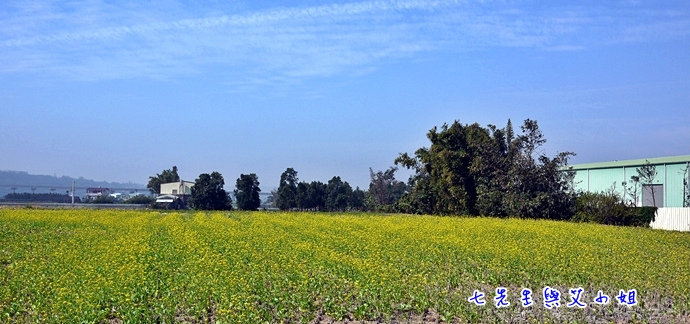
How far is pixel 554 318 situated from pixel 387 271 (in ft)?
13.7

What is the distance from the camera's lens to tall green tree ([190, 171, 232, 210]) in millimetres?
51594

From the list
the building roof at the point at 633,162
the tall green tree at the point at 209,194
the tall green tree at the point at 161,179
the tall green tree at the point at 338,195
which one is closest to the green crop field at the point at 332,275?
the building roof at the point at 633,162

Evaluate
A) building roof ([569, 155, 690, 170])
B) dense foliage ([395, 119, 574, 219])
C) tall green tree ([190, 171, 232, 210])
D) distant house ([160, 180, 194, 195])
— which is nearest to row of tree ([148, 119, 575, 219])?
dense foliage ([395, 119, 574, 219])

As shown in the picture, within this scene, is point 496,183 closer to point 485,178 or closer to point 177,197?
point 485,178

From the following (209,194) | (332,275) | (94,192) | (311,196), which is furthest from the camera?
(94,192)

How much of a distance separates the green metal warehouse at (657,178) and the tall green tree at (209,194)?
23.8 m

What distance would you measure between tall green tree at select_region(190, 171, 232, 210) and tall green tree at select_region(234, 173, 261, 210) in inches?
51.4

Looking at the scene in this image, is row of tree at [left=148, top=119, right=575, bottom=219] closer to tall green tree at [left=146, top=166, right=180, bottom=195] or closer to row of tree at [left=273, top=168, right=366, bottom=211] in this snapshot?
row of tree at [left=273, top=168, right=366, bottom=211]

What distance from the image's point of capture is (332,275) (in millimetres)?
14086

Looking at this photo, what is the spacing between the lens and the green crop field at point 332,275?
1094 centimetres

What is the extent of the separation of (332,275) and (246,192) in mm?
40089

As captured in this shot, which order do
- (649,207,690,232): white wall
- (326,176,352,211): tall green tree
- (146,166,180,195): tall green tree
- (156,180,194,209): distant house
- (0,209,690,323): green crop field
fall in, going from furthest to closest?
1. (146,166,180,195): tall green tree
2. (326,176,352,211): tall green tree
3. (156,180,194,209): distant house
4. (649,207,690,232): white wall
5. (0,209,690,323): green crop field

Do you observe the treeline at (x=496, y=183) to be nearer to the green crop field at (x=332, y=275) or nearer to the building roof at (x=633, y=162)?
the building roof at (x=633, y=162)

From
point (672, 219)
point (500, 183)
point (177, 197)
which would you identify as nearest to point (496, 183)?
point (500, 183)
